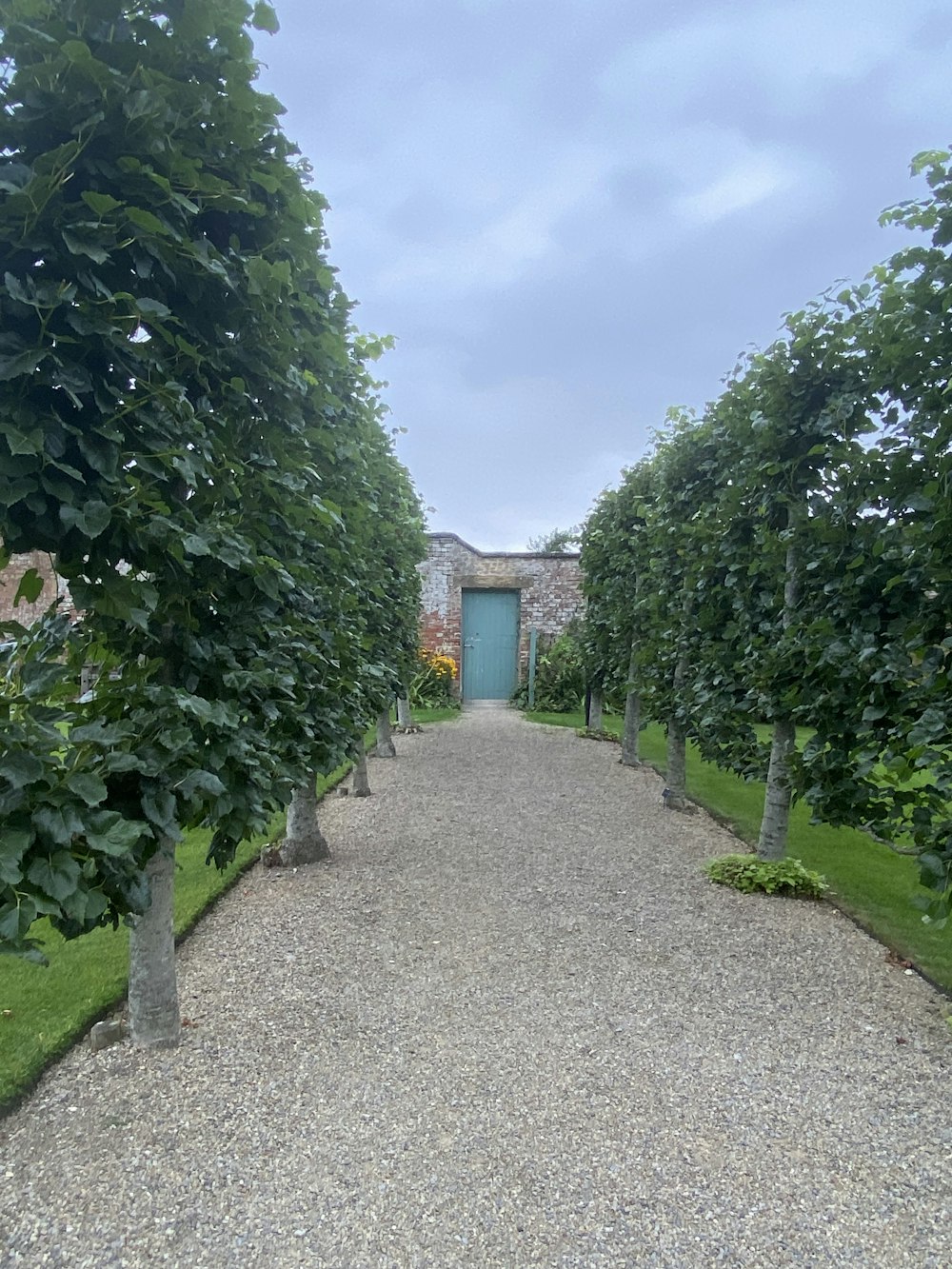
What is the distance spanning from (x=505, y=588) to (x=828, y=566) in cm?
1170

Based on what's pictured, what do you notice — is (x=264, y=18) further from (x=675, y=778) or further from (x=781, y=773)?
(x=675, y=778)

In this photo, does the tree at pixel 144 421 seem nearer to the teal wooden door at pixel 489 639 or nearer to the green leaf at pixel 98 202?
the green leaf at pixel 98 202

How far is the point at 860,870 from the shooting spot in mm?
4859

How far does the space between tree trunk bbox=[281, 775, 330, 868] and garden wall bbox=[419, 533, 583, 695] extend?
9925mm

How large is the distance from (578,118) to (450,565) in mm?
9924

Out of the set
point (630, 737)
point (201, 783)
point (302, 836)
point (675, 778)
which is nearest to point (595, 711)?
point (630, 737)

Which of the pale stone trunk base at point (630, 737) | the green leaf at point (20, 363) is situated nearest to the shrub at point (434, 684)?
the pale stone trunk base at point (630, 737)

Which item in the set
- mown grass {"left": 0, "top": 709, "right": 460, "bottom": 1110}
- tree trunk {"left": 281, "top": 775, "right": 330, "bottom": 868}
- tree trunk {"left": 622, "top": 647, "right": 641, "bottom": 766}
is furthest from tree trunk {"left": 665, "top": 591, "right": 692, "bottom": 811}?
mown grass {"left": 0, "top": 709, "right": 460, "bottom": 1110}

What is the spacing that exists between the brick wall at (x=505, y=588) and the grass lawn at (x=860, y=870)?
674 centimetres

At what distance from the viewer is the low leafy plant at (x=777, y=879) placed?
13.9 ft

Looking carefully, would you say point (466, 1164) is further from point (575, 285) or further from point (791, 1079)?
point (575, 285)

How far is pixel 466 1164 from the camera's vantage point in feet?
6.49

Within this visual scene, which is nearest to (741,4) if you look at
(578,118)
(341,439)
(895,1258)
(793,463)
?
(578,118)

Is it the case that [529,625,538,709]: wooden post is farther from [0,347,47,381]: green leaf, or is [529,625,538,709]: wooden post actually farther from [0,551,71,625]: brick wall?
[0,347,47,381]: green leaf
